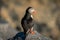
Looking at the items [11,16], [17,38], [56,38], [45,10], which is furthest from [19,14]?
[17,38]

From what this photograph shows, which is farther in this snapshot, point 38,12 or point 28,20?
point 38,12

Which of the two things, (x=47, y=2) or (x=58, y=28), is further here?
(x=47, y=2)

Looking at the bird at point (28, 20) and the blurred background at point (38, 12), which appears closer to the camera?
the bird at point (28, 20)

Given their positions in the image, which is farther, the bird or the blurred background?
the blurred background

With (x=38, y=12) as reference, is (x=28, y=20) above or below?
above

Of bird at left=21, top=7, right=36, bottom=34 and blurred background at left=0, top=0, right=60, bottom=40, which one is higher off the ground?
bird at left=21, top=7, right=36, bottom=34

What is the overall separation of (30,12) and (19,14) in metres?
3.45

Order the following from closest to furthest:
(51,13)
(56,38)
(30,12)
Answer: (30,12) → (56,38) → (51,13)

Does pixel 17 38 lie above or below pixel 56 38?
above

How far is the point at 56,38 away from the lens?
643cm

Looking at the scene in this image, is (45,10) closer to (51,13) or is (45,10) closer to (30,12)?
(51,13)

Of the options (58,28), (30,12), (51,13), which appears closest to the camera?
(30,12)

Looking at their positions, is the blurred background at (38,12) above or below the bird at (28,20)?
below

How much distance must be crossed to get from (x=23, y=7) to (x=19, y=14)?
11.8 inches
